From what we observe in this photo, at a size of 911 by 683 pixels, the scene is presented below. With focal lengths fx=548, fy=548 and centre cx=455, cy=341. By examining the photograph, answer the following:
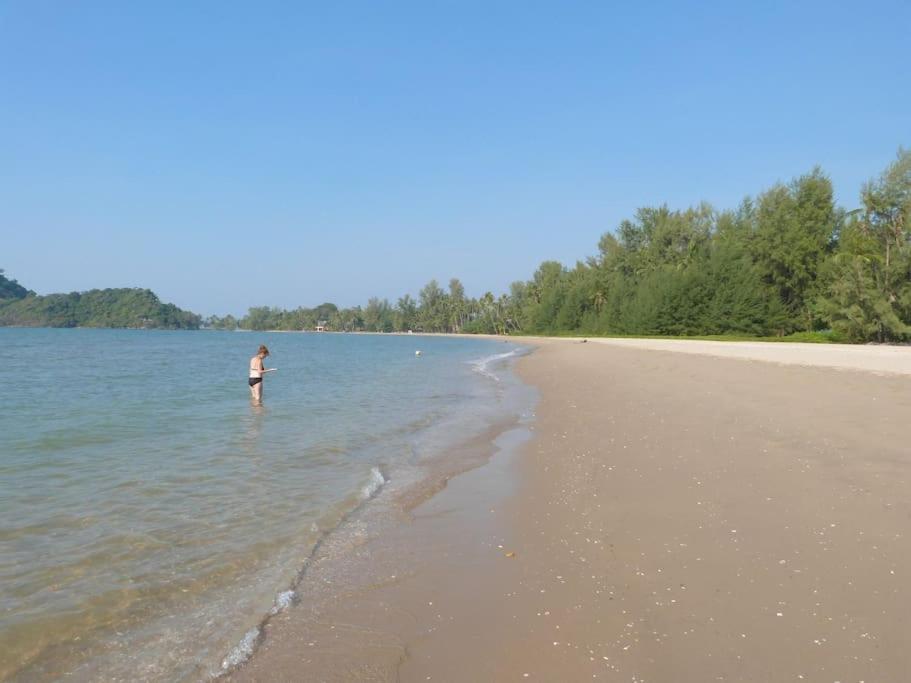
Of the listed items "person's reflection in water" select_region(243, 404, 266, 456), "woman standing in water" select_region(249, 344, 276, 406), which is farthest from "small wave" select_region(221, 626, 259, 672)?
"woman standing in water" select_region(249, 344, 276, 406)

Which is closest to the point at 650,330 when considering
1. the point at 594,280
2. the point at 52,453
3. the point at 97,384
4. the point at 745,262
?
the point at 745,262

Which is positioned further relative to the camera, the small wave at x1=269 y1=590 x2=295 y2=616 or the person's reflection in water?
the person's reflection in water

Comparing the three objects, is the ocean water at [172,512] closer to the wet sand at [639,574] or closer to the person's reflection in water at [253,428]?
the person's reflection in water at [253,428]

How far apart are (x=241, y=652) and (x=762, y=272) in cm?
7076

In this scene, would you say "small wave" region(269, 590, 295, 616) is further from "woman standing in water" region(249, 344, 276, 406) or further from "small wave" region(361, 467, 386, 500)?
"woman standing in water" region(249, 344, 276, 406)

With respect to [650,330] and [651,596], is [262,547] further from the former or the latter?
[650,330]

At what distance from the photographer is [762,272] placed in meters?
63.2

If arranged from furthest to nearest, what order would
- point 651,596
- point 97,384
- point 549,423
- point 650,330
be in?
point 650,330 → point 97,384 → point 549,423 → point 651,596

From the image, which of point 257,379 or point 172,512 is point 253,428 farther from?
point 172,512

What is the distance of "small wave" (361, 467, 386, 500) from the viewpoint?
24.9 feet

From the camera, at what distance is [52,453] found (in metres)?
9.95

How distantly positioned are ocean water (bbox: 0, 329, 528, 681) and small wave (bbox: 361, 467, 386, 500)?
47 millimetres

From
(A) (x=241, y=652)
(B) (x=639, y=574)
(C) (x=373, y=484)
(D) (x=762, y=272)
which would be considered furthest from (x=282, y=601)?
(D) (x=762, y=272)

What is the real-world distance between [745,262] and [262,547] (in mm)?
68357
